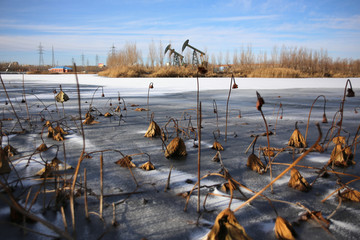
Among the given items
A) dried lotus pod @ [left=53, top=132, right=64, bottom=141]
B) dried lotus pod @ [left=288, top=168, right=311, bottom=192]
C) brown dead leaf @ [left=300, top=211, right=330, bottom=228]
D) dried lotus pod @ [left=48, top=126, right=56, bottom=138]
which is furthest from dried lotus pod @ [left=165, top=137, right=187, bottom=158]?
dried lotus pod @ [left=48, top=126, right=56, bottom=138]

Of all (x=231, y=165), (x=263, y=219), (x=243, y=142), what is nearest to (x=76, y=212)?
(x=263, y=219)

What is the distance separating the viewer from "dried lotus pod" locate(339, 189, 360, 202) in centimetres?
94

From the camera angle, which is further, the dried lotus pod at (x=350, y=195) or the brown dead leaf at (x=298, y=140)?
the brown dead leaf at (x=298, y=140)

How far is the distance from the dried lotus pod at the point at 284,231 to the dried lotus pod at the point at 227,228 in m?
0.13

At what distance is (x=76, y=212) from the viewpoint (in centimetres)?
85

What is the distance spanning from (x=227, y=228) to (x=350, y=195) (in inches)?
23.9

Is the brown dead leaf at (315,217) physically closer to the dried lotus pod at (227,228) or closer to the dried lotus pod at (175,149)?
the dried lotus pod at (227,228)

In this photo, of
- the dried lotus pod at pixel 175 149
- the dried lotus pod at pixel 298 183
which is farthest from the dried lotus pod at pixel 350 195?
the dried lotus pod at pixel 175 149

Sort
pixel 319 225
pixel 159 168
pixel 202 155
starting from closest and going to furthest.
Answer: pixel 319 225, pixel 159 168, pixel 202 155

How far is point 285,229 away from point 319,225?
0.53 feet

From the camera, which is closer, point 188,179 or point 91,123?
point 188,179

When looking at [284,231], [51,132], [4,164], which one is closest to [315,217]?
[284,231]

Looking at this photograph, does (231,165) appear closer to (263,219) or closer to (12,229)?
(263,219)

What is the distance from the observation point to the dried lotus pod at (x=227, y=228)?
2.18 ft
